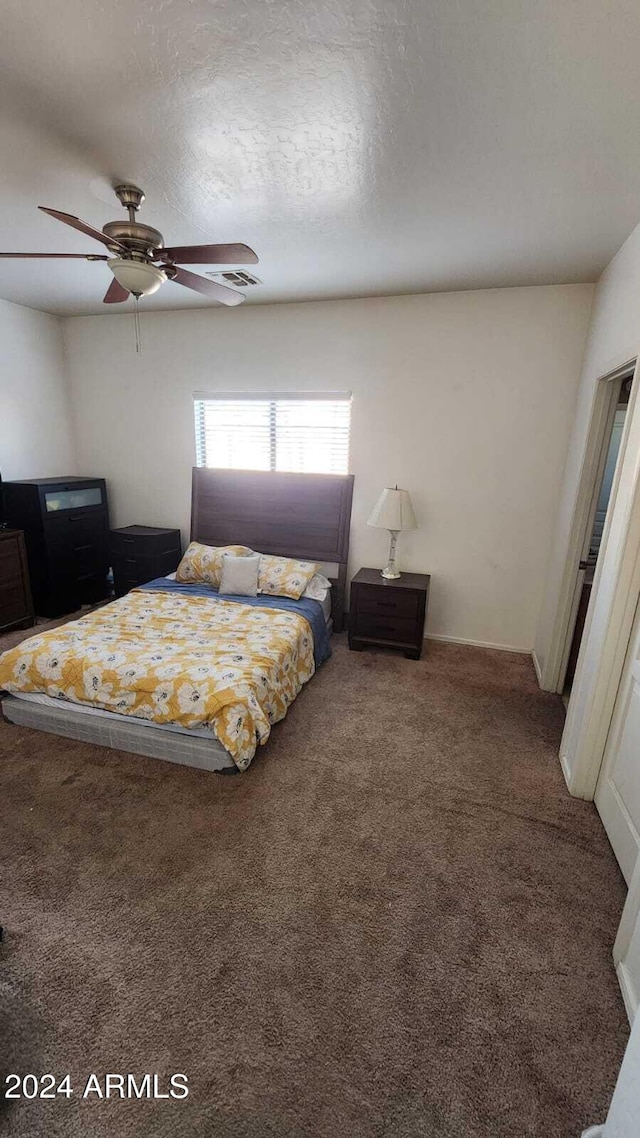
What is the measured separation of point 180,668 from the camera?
2.35 meters

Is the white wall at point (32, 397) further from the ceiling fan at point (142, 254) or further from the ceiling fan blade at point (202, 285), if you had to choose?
the ceiling fan blade at point (202, 285)

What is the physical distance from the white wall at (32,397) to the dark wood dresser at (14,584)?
2.65 feet

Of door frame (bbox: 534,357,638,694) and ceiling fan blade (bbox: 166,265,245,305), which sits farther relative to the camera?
door frame (bbox: 534,357,638,694)

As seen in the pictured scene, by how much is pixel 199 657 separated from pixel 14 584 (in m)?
2.25

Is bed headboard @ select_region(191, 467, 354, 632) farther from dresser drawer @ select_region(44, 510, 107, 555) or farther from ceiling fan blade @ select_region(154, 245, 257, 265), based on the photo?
ceiling fan blade @ select_region(154, 245, 257, 265)

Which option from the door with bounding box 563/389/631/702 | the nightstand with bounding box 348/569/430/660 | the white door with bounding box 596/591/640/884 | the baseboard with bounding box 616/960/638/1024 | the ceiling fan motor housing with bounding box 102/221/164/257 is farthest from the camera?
the nightstand with bounding box 348/569/430/660

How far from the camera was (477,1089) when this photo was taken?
117cm

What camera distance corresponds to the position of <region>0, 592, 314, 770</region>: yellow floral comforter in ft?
7.22

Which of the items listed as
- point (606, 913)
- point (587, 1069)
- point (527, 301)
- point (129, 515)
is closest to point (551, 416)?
point (527, 301)

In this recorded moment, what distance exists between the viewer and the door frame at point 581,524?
2578 mm

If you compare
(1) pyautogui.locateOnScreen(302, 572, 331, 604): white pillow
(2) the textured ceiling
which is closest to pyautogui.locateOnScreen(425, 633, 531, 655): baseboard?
(1) pyautogui.locateOnScreen(302, 572, 331, 604): white pillow

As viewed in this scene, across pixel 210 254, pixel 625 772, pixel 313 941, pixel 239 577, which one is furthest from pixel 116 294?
pixel 625 772

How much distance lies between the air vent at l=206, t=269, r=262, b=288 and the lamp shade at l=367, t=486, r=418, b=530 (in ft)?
5.63

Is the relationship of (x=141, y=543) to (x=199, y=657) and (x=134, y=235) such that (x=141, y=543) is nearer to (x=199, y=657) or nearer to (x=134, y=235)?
(x=199, y=657)
